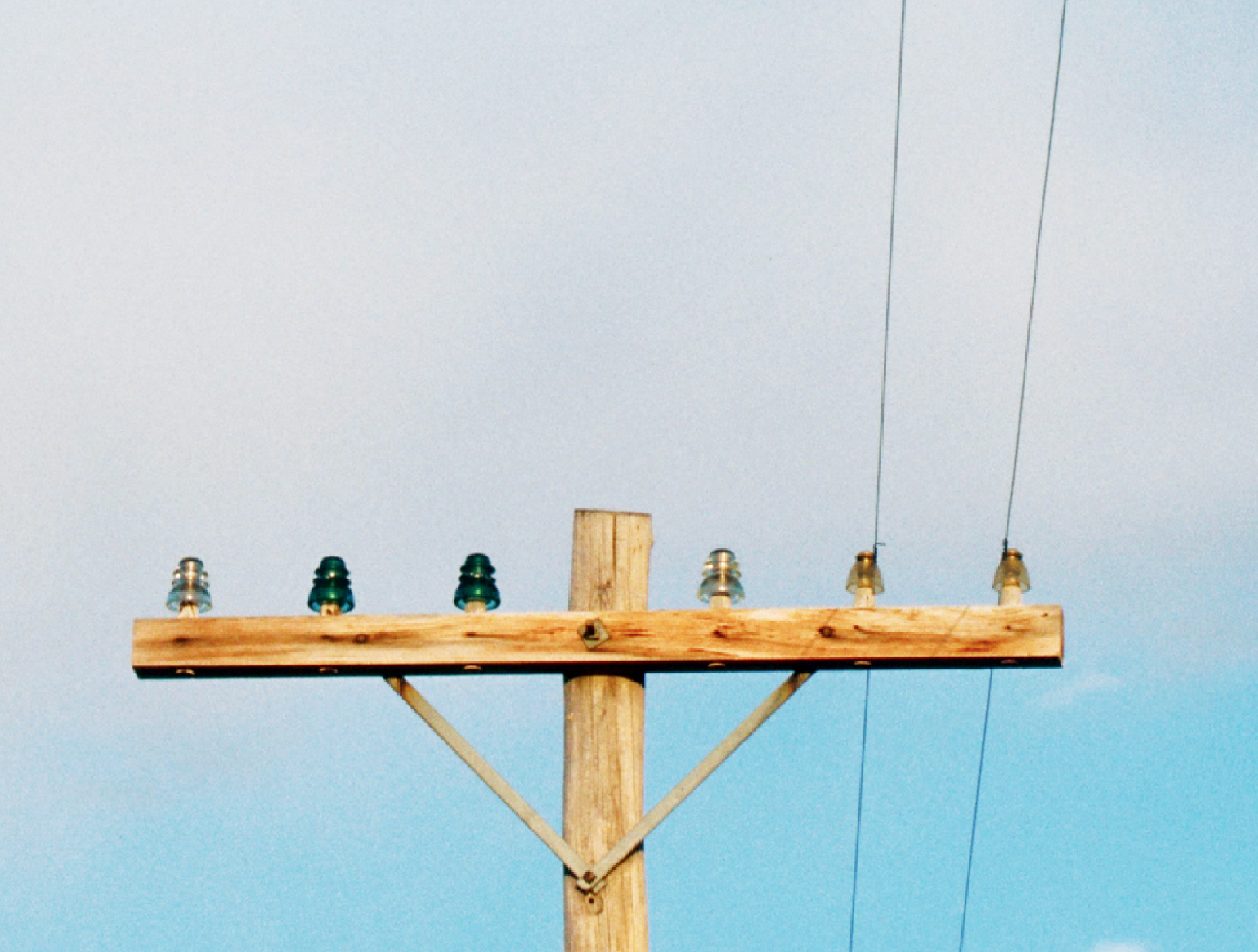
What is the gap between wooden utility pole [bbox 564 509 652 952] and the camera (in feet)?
21.5

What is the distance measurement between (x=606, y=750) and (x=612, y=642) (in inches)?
13.5

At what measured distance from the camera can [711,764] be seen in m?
6.74

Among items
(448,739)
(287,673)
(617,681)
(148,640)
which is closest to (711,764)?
(617,681)

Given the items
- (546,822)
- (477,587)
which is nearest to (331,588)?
(477,587)

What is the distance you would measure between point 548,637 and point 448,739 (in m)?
0.46

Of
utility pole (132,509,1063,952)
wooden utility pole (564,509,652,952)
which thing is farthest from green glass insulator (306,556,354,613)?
wooden utility pole (564,509,652,952)

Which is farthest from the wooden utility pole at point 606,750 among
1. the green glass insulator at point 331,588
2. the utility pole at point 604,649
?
the green glass insulator at point 331,588

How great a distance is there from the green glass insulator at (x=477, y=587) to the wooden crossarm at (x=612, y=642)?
86mm

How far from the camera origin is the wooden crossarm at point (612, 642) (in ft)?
22.1

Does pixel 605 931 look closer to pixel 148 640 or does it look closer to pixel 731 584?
pixel 731 584

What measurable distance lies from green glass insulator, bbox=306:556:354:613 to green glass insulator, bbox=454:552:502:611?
365 millimetres

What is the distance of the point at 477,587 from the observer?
6965 millimetres

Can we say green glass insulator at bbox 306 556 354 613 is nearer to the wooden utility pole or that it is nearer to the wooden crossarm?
the wooden crossarm

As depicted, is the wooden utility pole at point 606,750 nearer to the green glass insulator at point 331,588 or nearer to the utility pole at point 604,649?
the utility pole at point 604,649
